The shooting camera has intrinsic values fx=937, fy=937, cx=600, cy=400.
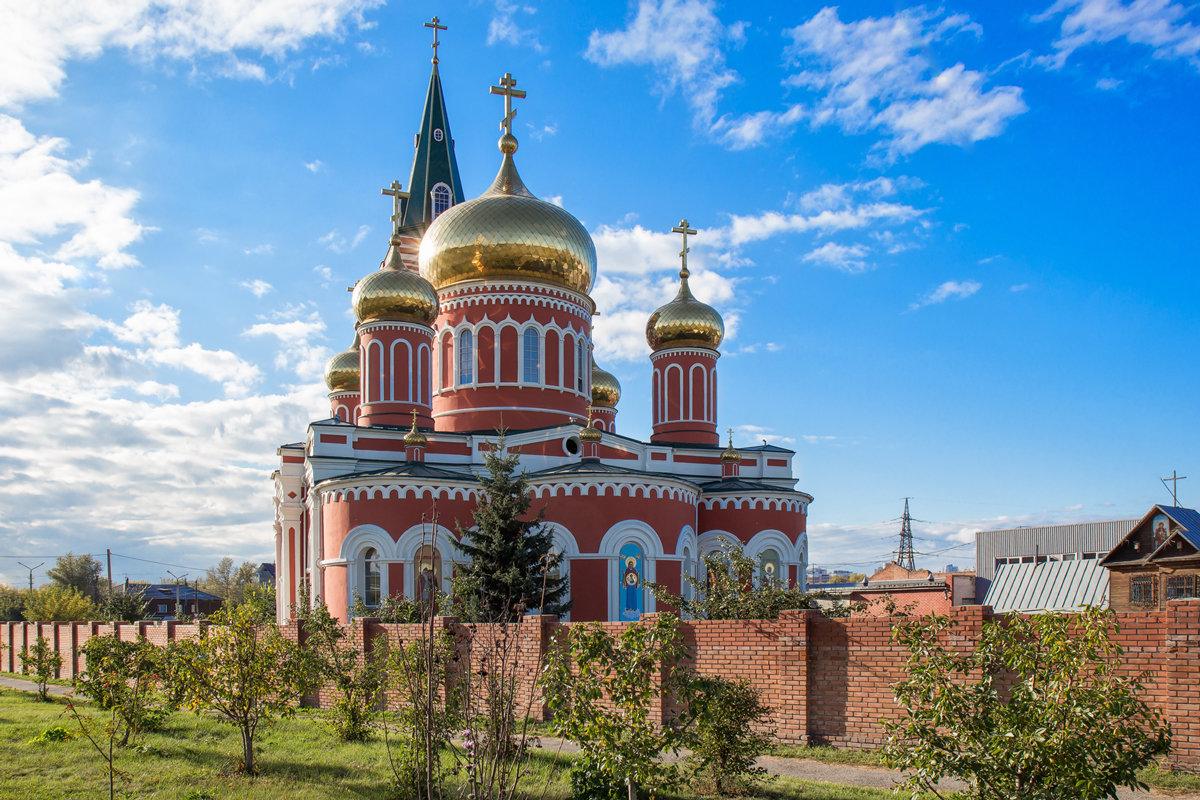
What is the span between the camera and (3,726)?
42.3 ft

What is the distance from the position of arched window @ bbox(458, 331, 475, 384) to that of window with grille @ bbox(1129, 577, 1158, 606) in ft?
53.7

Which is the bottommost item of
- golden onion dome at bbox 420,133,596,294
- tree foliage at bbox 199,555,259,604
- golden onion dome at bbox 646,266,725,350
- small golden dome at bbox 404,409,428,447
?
tree foliage at bbox 199,555,259,604

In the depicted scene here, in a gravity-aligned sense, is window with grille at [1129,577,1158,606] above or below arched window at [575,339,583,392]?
below

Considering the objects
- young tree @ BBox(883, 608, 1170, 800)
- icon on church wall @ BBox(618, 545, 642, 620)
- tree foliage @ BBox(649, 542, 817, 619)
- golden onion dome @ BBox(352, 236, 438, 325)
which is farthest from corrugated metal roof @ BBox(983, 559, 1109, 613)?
young tree @ BBox(883, 608, 1170, 800)

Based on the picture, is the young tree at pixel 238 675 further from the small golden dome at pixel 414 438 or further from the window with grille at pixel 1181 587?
the window with grille at pixel 1181 587

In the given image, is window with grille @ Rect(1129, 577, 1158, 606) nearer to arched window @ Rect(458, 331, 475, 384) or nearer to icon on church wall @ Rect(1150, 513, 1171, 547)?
icon on church wall @ Rect(1150, 513, 1171, 547)

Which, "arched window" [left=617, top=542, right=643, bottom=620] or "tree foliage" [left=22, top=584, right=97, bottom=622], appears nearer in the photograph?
"arched window" [left=617, top=542, right=643, bottom=620]

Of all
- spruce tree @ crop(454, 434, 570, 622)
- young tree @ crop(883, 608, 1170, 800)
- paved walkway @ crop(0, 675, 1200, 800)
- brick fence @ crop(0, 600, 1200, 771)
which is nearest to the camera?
young tree @ crop(883, 608, 1170, 800)

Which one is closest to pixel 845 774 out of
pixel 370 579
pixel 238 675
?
pixel 238 675

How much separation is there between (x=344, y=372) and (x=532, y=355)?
39.1ft

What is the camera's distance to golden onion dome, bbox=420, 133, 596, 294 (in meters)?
24.3

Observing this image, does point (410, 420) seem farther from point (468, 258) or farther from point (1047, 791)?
point (1047, 791)

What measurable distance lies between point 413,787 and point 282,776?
2090 millimetres

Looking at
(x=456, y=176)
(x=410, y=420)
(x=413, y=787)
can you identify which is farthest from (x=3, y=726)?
(x=456, y=176)
